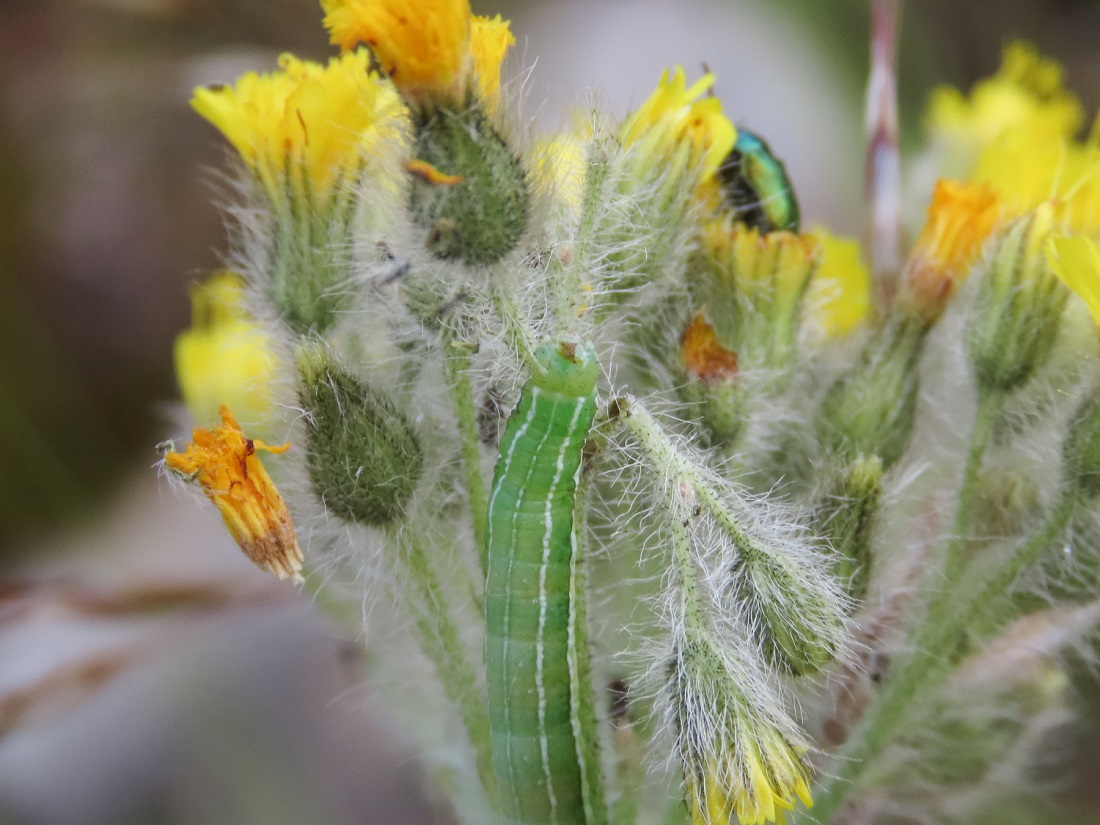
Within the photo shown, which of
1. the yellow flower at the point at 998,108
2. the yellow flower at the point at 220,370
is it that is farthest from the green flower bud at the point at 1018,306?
the yellow flower at the point at 220,370

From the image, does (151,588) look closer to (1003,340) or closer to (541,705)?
(541,705)

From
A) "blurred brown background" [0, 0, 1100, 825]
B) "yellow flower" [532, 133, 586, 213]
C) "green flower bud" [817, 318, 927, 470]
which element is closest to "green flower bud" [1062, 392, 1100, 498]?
"green flower bud" [817, 318, 927, 470]

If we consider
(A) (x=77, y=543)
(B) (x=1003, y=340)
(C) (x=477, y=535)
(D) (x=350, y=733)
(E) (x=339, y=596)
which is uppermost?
(B) (x=1003, y=340)

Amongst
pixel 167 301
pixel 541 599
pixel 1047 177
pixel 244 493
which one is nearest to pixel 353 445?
pixel 244 493

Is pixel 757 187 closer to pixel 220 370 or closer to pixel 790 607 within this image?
pixel 790 607

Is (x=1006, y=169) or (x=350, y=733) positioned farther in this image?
(x=350, y=733)

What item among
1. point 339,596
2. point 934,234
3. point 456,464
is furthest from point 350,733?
point 934,234

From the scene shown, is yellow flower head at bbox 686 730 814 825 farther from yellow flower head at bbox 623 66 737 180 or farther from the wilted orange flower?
yellow flower head at bbox 623 66 737 180

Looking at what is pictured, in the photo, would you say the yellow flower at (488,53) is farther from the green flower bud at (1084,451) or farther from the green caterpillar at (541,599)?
the green flower bud at (1084,451)
